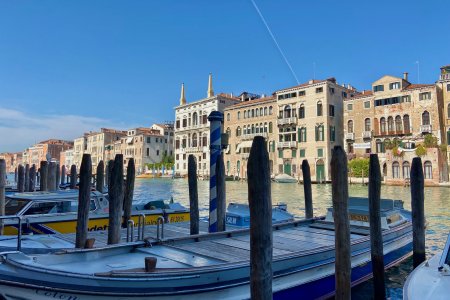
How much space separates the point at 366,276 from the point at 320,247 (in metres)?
1.53

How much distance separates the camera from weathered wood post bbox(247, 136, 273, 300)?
11.1ft

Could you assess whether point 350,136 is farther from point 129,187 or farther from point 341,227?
point 341,227

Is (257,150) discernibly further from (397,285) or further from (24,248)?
(397,285)

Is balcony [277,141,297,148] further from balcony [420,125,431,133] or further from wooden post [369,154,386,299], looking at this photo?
wooden post [369,154,386,299]

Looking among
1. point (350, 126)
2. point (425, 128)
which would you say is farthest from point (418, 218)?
point (350, 126)

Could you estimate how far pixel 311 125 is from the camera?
41.0 metres

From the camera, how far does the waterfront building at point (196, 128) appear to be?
5575cm

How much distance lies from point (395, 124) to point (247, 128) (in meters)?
18.0

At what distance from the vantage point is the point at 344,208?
4.35m

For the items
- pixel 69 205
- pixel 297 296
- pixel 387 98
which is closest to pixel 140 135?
pixel 387 98

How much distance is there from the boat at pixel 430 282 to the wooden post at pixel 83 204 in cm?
411

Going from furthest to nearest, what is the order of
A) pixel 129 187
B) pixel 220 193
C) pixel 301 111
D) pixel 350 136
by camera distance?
pixel 301 111 → pixel 350 136 → pixel 129 187 → pixel 220 193

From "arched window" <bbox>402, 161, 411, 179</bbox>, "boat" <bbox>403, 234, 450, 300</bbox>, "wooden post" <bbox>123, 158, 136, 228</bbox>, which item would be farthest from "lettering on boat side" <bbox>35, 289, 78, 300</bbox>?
"arched window" <bbox>402, 161, 411, 179</bbox>

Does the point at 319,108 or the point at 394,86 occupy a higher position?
the point at 394,86
